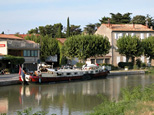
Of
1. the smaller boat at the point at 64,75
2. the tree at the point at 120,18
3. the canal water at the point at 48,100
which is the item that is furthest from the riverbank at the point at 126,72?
the tree at the point at 120,18

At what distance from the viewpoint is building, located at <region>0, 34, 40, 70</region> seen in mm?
48500

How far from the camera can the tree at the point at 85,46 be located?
57.6 m

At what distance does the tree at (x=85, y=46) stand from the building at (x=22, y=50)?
7538 mm

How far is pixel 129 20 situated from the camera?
3730 inches

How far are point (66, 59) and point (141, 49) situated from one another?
17463mm

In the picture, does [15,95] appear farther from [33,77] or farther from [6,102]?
[33,77]

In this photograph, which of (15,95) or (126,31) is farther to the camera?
(126,31)

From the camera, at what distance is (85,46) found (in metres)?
57.7

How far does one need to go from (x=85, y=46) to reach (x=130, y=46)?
11.2 meters

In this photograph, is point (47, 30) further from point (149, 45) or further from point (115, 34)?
point (149, 45)

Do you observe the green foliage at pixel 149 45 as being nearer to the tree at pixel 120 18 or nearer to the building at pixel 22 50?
the building at pixel 22 50

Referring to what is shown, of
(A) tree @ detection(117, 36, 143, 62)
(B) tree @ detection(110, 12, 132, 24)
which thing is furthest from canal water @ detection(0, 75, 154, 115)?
(B) tree @ detection(110, 12, 132, 24)

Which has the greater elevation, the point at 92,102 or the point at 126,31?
the point at 126,31

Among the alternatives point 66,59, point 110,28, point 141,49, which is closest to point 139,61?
point 141,49
